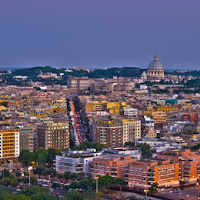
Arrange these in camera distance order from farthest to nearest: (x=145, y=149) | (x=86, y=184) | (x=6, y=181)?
(x=145, y=149)
(x=6, y=181)
(x=86, y=184)

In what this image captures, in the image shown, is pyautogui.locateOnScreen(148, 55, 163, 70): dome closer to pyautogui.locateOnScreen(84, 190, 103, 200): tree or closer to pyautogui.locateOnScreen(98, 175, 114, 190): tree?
pyautogui.locateOnScreen(98, 175, 114, 190): tree

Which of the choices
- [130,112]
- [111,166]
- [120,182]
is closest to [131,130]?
[130,112]

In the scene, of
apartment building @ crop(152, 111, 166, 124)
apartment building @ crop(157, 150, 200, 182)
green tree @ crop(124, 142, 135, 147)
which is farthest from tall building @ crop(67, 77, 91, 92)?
apartment building @ crop(157, 150, 200, 182)

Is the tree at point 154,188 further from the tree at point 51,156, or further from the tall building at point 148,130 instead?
the tall building at point 148,130

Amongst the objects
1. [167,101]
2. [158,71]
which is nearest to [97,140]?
[167,101]

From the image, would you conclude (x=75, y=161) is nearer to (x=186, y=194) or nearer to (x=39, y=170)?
(x=39, y=170)

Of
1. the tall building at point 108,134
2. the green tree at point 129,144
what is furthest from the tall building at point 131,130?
the green tree at point 129,144
